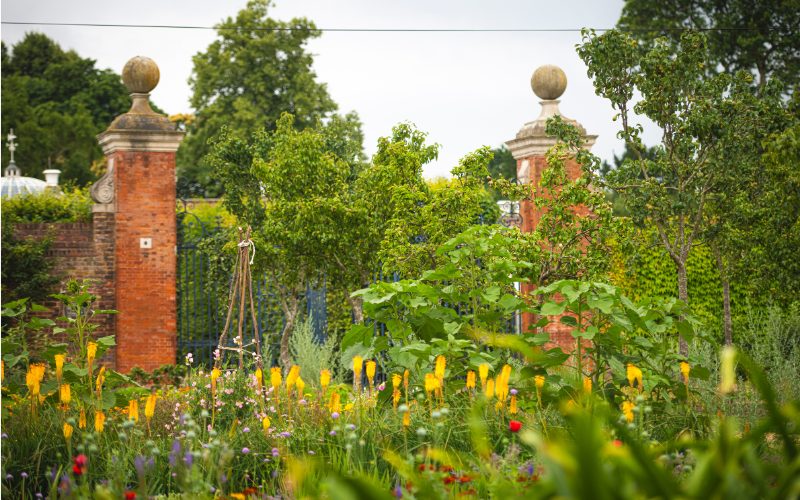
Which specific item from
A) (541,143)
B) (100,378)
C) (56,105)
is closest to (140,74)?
(541,143)

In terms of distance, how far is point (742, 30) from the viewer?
23.7 metres

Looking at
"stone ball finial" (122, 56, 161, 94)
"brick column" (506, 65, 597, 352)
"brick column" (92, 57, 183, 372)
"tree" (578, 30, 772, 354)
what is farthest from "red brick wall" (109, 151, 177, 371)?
"tree" (578, 30, 772, 354)

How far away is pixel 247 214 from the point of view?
1170cm

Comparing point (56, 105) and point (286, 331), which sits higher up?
point (56, 105)

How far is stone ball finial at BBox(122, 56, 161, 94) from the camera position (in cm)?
1127

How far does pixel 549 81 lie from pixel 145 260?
16.9 feet

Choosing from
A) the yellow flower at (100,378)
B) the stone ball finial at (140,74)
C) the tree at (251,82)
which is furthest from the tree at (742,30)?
the yellow flower at (100,378)

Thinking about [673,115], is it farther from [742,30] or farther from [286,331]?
[742,30]

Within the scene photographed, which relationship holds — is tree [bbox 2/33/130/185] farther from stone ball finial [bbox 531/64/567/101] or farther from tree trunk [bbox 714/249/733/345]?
tree trunk [bbox 714/249/733/345]

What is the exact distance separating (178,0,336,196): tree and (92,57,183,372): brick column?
55.1 ft

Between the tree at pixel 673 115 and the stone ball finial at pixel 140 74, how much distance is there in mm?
5136

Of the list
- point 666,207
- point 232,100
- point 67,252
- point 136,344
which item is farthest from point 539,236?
point 232,100

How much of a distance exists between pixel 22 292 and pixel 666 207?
23.0 ft

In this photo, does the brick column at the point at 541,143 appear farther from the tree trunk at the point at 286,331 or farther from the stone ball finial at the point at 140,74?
the stone ball finial at the point at 140,74
